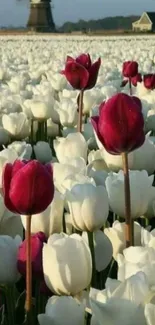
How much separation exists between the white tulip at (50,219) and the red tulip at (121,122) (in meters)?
0.24

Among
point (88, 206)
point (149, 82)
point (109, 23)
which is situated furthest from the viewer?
point (109, 23)

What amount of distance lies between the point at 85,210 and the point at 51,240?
26 cm

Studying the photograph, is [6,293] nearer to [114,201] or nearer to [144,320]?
[114,201]

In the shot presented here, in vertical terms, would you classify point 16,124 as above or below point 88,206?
below

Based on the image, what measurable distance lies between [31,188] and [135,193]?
51 centimetres

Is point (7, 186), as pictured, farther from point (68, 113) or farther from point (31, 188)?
point (68, 113)

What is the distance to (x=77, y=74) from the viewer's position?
317 centimetres

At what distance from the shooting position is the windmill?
5484 centimetres

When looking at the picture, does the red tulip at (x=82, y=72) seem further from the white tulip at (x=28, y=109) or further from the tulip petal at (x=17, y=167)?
the tulip petal at (x=17, y=167)

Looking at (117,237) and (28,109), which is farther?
(28,109)

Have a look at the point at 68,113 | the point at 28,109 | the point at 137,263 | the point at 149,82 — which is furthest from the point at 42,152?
the point at 137,263

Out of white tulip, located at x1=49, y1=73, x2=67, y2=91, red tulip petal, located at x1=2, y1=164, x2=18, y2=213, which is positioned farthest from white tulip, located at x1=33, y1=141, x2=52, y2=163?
white tulip, located at x1=49, y1=73, x2=67, y2=91

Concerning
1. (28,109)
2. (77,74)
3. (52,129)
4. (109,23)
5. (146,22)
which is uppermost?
(77,74)

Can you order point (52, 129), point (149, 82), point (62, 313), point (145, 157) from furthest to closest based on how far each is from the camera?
point (149, 82) < point (52, 129) < point (145, 157) < point (62, 313)
